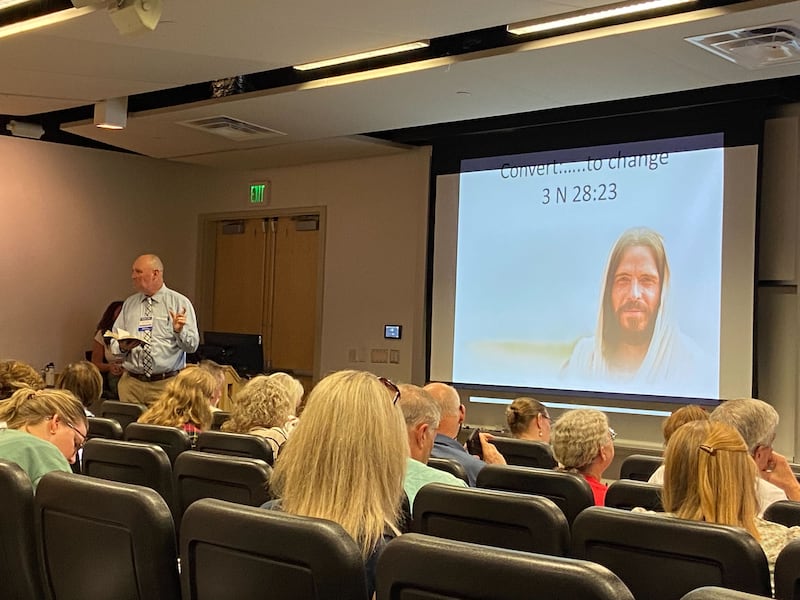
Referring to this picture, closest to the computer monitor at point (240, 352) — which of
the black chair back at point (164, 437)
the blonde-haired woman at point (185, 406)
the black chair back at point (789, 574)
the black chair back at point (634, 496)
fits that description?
the blonde-haired woman at point (185, 406)

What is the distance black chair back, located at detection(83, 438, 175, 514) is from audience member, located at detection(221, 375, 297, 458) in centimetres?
90

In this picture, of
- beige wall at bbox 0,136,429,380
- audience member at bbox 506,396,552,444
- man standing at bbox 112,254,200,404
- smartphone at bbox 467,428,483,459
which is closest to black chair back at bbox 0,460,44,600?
smartphone at bbox 467,428,483,459

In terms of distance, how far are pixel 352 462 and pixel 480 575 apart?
55cm

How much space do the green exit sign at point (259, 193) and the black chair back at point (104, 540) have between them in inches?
314

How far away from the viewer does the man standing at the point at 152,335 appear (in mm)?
6008

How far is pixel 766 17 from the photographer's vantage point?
480 centimetres

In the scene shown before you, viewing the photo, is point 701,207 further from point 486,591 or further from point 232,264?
point 486,591

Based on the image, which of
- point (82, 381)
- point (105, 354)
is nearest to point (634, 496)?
point (82, 381)

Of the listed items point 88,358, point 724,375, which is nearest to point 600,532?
point 724,375

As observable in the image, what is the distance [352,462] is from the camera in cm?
193

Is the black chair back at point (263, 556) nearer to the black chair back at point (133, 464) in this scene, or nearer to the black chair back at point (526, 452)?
the black chair back at point (133, 464)

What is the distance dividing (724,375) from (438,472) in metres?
4.40

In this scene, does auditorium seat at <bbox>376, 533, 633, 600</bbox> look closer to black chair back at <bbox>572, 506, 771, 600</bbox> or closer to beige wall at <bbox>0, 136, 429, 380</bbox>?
black chair back at <bbox>572, 506, 771, 600</bbox>

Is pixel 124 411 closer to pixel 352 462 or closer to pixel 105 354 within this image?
pixel 352 462
